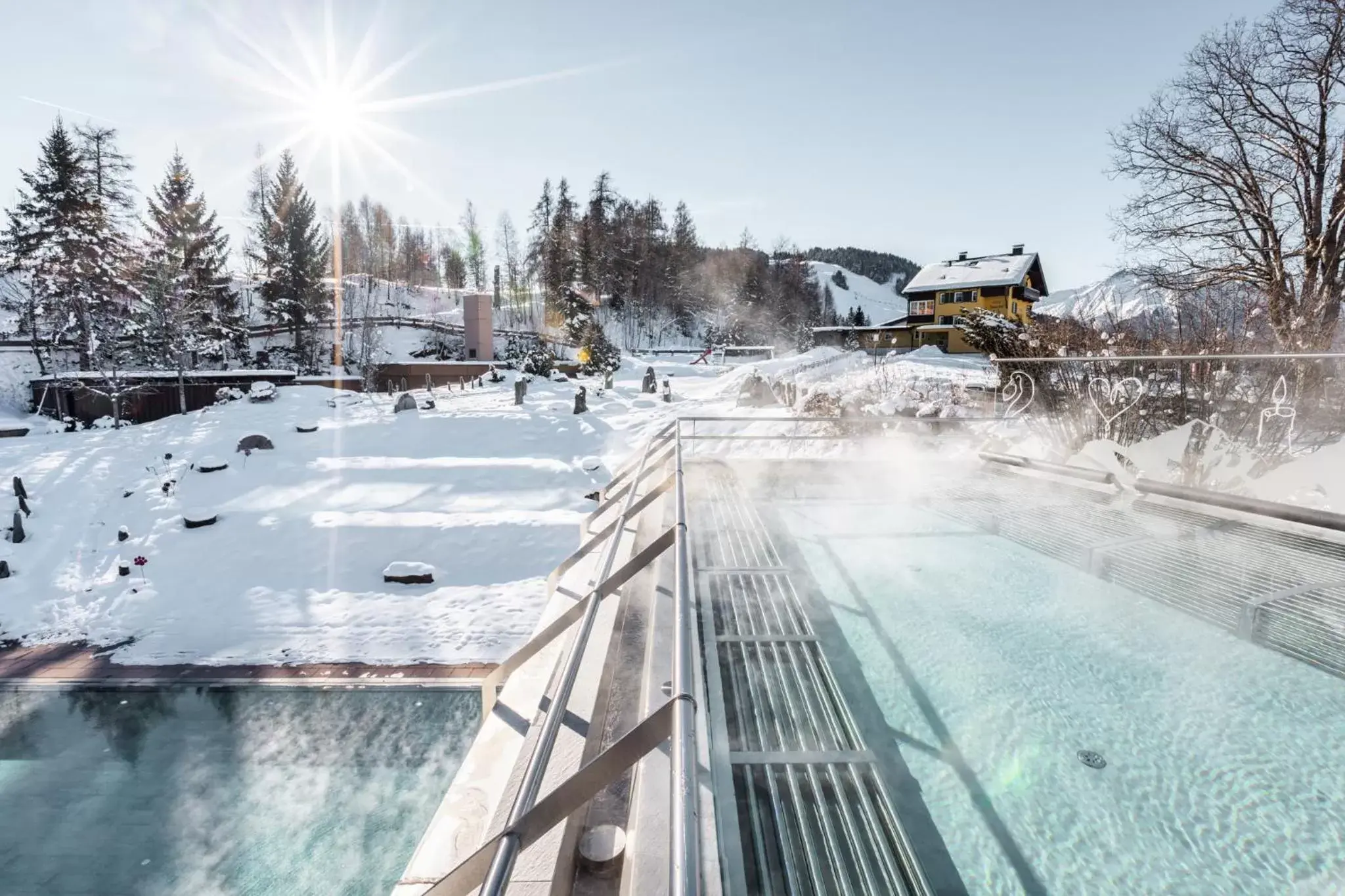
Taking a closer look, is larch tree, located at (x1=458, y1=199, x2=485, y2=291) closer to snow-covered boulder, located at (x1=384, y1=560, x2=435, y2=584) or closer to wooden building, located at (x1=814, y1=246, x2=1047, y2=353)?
wooden building, located at (x1=814, y1=246, x2=1047, y2=353)

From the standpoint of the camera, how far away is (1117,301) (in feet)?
31.6

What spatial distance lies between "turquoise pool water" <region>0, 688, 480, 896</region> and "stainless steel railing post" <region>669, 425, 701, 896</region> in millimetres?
4028

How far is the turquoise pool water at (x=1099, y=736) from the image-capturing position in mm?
2084

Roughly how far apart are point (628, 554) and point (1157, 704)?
3105mm

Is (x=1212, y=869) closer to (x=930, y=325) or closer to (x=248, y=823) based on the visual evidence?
(x=248, y=823)

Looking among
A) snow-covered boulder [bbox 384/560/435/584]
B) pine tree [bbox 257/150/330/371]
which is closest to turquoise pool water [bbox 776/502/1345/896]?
snow-covered boulder [bbox 384/560/435/584]

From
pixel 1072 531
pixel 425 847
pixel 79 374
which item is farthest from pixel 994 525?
pixel 79 374

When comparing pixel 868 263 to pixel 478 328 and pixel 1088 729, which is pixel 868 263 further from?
pixel 1088 729

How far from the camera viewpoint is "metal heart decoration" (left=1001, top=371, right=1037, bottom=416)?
8781 mm

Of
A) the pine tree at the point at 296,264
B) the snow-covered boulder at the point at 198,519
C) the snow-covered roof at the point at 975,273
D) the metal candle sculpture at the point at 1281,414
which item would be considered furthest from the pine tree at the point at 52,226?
the snow-covered roof at the point at 975,273

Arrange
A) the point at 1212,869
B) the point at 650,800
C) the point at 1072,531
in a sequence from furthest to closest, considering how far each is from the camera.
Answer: the point at 1072,531 < the point at 1212,869 < the point at 650,800

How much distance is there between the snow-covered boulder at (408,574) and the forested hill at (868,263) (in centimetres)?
8948

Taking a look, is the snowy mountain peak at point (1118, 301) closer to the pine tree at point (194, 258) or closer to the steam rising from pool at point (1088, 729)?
the steam rising from pool at point (1088, 729)

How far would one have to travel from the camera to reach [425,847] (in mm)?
2088
